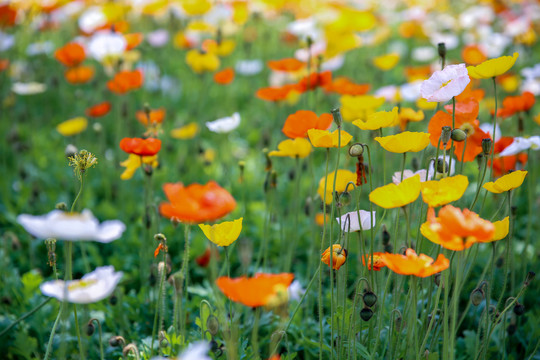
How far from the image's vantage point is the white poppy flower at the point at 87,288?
0.99m

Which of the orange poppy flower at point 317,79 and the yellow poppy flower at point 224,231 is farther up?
the orange poppy flower at point 317,79

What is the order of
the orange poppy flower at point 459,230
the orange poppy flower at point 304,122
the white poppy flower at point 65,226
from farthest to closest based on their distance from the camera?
the orange poppy flower at point 304,122
the orange poppy flower at point 459,230
the white poppy flower at point 65,226

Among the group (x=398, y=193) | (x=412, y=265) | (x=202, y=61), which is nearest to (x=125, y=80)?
(x=202, y=61)

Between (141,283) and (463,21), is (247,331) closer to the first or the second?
(141,283)

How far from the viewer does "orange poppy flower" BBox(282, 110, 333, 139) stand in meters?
1.49

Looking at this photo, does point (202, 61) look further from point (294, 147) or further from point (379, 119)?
point (379, 119)

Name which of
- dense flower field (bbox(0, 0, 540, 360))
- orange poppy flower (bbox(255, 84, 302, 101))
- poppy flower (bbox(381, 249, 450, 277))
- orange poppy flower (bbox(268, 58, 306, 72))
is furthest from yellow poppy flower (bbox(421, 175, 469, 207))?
orange poppy flower (bbox(268, 58, 306, 72))

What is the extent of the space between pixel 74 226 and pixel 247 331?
963mm

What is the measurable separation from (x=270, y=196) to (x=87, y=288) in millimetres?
1610

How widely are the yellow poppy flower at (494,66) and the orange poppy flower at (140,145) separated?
90 cm

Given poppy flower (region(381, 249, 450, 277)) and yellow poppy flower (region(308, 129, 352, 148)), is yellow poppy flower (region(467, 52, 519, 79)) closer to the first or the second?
yellow poppy flower (region(308, 129, 352, 148))

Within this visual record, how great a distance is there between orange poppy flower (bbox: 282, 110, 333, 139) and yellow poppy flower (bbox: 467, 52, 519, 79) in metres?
0.41

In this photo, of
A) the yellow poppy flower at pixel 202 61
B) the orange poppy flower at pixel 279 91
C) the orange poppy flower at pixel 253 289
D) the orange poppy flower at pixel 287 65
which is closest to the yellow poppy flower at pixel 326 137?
the orange poppy flower at pixel 253 289

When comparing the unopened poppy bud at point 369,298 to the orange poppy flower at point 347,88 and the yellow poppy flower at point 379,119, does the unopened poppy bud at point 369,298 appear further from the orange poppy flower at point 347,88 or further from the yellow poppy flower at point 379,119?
the orange poppy flower at point 347,88
